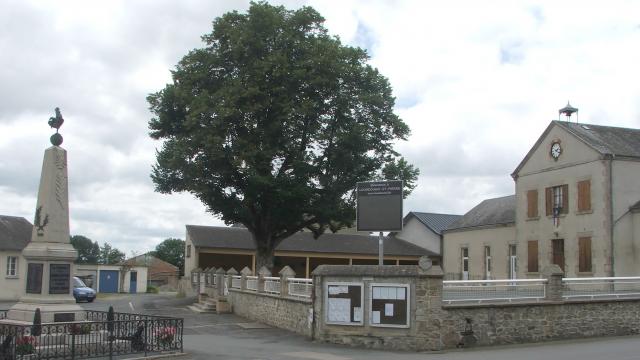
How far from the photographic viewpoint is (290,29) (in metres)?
34.8

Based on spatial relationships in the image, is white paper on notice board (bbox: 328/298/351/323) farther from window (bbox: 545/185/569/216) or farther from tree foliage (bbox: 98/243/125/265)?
tree foliage (bbox: 98/243/125/265)

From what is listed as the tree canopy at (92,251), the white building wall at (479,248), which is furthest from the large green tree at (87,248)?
the white building wall at (479,248)

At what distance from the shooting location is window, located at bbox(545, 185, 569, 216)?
3694 centimetres

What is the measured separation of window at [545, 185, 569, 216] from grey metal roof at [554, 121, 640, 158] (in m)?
2.92

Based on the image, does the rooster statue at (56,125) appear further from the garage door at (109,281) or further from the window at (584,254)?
the garage door at (109,281)

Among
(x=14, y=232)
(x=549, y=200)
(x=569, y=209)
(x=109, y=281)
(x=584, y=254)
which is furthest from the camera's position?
(x=109, y=281)

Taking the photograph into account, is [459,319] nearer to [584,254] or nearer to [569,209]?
[584,254]

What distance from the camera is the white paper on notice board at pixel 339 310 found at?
67.3 ft

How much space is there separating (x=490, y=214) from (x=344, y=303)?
2966 cm

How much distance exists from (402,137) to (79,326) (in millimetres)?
25139

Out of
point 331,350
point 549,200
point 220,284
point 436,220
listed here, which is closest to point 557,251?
point 549,200

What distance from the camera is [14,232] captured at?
4331cm

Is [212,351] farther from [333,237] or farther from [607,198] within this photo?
[333,237]

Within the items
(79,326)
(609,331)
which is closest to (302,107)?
(609,331)
